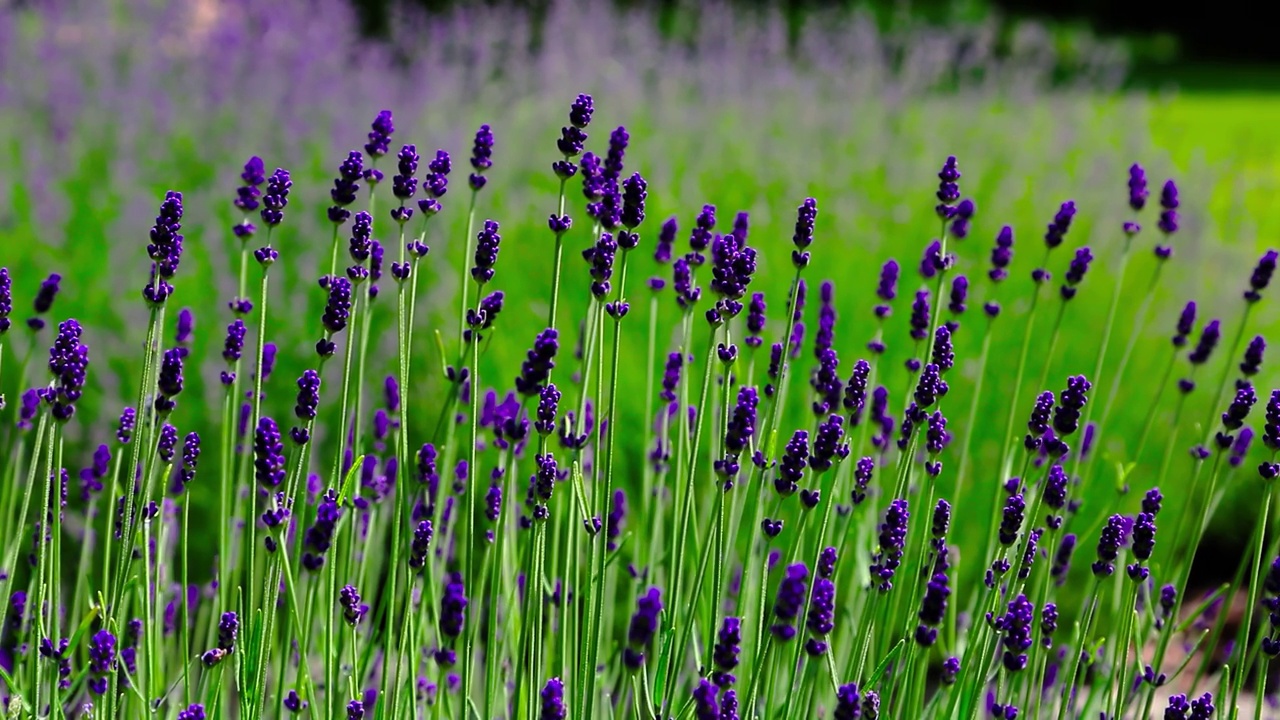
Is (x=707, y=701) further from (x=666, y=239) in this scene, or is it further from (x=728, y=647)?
(x=666, y=239)

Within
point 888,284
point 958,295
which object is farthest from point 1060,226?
point 888,284

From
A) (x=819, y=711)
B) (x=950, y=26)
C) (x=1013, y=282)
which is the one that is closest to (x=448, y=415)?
(x=819, y=711)

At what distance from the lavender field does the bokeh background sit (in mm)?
37

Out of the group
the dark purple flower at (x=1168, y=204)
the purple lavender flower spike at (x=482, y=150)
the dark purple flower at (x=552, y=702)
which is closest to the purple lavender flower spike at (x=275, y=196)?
the purple lavender flower spike at (x=482, y=150)

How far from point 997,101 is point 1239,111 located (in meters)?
7.34

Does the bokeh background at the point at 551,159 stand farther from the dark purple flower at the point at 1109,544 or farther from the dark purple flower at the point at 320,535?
the dark purple flower at the point at 320,535

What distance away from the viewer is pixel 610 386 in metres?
1.96

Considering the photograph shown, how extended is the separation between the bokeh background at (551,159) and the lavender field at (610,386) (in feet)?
0.12

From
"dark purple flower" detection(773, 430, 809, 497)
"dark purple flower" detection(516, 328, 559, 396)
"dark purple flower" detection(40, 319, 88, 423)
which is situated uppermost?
"dark purple flower" detection(516, 328, 559, 396)

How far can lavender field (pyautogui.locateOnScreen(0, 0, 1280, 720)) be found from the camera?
1.91 metres

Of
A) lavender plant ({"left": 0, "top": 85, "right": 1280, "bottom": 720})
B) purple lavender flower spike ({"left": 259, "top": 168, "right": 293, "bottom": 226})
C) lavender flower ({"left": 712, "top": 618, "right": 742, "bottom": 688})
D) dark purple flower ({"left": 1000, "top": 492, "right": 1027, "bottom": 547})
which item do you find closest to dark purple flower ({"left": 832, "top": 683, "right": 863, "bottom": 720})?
lavender plant ({"left": 0, "top": 85, "right": 1280, "bottom": 720})

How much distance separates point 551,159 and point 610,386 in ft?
19.5

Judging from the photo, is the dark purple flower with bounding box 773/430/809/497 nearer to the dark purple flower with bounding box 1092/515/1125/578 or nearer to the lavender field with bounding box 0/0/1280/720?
the lavender field with bounding box 0/0/1280/720

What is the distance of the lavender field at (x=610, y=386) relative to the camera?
6.25 ft
